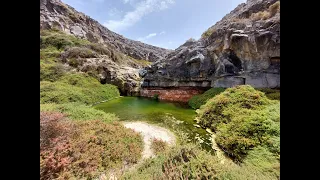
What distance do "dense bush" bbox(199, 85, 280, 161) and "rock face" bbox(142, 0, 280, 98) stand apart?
5.14 meters

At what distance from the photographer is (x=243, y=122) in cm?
660

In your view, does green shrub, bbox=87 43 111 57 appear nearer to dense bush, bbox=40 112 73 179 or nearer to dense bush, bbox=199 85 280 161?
dense bush, bbox=40 112 73 179

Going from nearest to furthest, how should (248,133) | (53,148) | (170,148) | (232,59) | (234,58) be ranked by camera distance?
(53,148), (170,148), (248,133), (234,58), (232,59)

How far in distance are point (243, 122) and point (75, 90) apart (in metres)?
17.0

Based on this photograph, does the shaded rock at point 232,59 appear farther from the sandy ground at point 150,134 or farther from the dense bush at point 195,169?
the dense bush at point 195,169

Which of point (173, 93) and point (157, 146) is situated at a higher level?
point (173, 93)

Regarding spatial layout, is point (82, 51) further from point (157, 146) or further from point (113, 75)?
point (157, 146)

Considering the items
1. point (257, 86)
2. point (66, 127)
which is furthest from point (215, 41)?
point (66, 127)

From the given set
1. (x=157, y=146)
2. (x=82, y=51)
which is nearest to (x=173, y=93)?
(x=157, y=146)

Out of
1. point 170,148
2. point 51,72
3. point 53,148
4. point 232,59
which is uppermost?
point 232,59

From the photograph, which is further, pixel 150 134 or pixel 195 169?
pixel 150 134

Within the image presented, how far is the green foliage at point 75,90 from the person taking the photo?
13.0 metres

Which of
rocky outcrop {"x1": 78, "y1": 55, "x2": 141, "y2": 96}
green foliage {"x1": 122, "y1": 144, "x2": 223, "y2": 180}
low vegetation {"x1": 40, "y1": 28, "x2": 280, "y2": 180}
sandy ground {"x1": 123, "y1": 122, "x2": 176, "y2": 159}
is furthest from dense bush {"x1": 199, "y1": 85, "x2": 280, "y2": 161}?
rocky outcrop {"x1": 78, "y1": 55, "x2": 141, "y2": 96}

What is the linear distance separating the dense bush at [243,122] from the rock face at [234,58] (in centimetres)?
514
